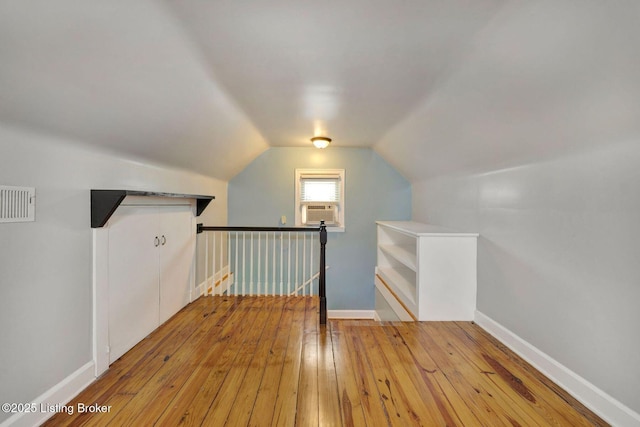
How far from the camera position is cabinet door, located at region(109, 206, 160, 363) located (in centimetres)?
209

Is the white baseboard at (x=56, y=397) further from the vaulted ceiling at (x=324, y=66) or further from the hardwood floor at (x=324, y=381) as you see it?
the vaulted ceiling at (x=324, y=66)

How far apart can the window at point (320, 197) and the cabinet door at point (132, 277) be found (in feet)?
7.94

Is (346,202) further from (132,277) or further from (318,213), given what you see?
(132,277)

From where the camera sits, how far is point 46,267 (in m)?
1.56

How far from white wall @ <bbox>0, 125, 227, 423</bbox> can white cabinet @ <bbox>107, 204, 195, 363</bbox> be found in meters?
0.24

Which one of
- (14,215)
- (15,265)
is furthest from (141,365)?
(14,215)

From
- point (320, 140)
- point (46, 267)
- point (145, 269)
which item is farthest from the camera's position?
point (320, 140)

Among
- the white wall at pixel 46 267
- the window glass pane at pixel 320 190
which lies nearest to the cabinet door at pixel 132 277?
the white wall at pixel 46 267

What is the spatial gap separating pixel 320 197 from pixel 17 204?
3739 mm

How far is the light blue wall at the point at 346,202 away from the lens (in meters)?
4.70

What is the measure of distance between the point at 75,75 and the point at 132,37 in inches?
12.8

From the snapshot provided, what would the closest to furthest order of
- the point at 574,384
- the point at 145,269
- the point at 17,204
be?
the point at 17,204 < the point at 574,384 < the point at 145,269

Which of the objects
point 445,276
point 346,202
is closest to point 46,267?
point 445,276

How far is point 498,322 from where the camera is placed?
8.15 feet
